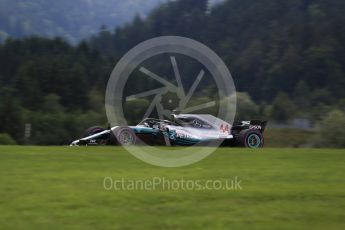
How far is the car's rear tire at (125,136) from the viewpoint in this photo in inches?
698

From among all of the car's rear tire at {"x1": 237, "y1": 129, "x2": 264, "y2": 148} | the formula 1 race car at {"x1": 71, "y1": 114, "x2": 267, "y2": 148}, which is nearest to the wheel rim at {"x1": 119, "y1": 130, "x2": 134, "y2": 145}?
the formula 1 race car at {"x1": 71, "y1": 114, "x2": 267, "y2": 148}

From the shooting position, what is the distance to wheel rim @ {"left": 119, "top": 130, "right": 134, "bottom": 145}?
1775cm

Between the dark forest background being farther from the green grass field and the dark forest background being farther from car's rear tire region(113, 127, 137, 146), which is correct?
the green grass field

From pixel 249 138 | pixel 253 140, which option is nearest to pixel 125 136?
pixel 249 138

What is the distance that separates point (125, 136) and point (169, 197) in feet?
30.4

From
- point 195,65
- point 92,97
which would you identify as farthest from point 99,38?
point 92,97

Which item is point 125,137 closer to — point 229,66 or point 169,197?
point 169,197

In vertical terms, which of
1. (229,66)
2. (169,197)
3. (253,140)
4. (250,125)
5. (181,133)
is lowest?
(169,197)

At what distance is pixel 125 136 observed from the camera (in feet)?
58.4

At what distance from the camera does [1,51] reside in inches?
4451

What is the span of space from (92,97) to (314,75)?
2169 inches

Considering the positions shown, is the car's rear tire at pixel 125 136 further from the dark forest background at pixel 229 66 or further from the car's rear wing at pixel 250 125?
the dark forest background at pixel 229 66

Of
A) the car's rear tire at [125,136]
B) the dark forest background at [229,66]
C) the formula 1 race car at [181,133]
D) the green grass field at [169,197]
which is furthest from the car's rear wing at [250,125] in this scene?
the dark forest background at [229,66]

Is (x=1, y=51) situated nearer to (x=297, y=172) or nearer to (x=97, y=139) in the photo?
(x=97, y=139)
